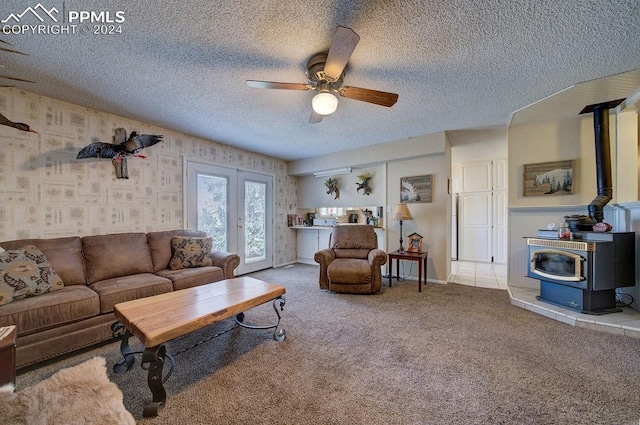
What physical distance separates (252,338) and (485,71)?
3160 mm

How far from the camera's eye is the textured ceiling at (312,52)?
1.48m

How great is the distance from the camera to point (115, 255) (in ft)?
8.82

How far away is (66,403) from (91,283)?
2.08m

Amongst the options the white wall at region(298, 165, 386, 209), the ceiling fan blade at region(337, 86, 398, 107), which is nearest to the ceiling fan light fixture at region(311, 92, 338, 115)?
the ceiling fan blade at region(337, 86, 398, 107)

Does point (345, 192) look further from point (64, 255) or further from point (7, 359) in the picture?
point (7, 359)

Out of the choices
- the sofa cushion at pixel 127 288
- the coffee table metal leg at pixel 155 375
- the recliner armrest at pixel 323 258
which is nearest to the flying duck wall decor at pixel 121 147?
the sofa cushion at pixel 127 288

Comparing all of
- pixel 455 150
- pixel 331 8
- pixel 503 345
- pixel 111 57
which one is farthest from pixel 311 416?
pixel 455 150

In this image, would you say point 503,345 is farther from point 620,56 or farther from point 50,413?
point 50,413

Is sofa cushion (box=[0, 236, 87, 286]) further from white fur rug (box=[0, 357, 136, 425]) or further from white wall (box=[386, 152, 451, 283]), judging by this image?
white wall (box=[386, 152, 451, 283])

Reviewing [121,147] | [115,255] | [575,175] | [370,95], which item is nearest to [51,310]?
[115,255]

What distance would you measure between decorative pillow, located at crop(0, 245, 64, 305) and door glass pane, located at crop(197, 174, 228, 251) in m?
1.86

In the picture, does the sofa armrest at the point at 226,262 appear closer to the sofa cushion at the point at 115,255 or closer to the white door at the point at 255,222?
the sofa cushion at the point at 115,255

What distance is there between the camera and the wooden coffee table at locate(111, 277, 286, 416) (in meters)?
1.43

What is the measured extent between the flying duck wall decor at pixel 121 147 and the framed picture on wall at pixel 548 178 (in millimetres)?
4877
